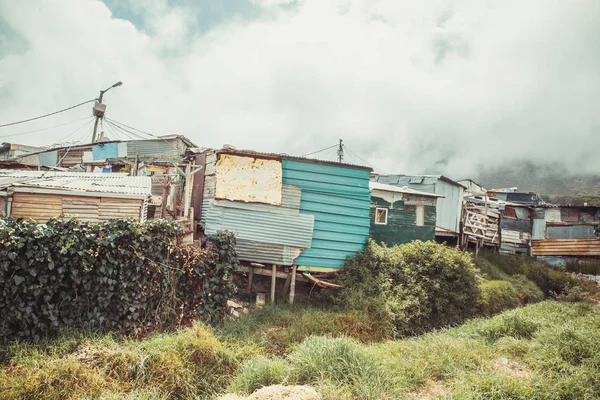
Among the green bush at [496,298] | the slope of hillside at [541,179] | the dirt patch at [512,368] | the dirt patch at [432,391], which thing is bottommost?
the green bush at [496,298]

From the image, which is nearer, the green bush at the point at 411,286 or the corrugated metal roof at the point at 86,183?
the green bush at the point at 411,286

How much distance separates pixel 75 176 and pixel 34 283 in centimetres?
928

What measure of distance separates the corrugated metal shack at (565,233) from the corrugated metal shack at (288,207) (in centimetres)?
2210

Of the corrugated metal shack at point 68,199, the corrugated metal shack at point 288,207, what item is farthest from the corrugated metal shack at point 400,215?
the corrugated metal shack at point 68,199

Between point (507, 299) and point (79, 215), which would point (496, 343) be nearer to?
point (507, 299)

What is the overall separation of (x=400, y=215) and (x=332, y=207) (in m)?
7.54

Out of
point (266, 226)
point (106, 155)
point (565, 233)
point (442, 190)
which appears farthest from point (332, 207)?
point (565, 233)

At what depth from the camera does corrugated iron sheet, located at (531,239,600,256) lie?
79.6 ft

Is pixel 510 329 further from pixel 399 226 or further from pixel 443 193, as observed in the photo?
pixel 443 193

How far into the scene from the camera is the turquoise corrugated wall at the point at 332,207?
1077 centimetres

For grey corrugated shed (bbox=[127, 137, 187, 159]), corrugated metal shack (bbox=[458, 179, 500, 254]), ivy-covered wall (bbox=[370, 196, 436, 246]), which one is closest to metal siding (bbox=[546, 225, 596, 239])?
corrugated metal shack (bbox=[458, 179, 500, 254])

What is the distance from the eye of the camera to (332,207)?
36.3 ft

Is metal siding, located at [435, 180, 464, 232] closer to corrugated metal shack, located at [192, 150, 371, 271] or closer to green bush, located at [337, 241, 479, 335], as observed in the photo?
green bush, located at [337, 241, 479, 335]

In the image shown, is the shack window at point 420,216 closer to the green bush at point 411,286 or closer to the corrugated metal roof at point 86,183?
the green bush at point 411,286
